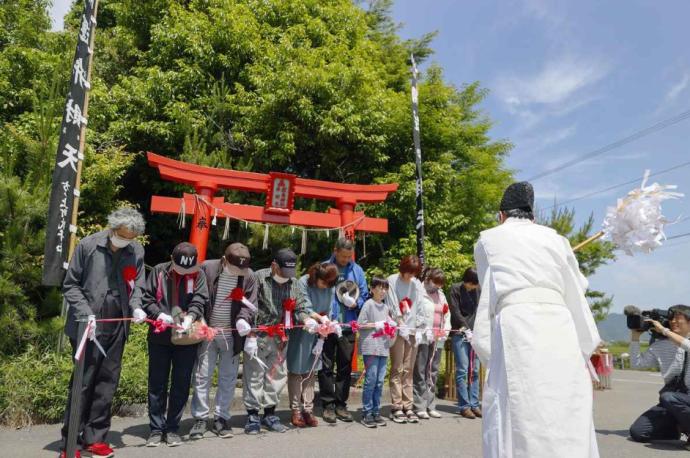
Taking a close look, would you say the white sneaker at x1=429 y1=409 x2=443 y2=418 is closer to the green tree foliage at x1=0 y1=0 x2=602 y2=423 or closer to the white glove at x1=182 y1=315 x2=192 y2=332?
the white glove at x1=182 y1=315 x2=192 y2=332

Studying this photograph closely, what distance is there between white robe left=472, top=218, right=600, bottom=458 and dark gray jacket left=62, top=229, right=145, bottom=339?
333 centimetres

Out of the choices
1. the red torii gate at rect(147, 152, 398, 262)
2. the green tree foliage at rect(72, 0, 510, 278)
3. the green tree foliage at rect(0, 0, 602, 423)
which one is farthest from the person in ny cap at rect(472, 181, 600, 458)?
the green tree foliage at rect(72, 0, 510, 278)

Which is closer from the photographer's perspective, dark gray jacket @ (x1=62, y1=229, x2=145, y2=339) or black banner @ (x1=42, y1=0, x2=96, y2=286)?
dark gray jacket @ (x1=62, y1=229, x2=145, y2=339)

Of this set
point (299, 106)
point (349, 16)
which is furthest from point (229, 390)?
point (349, 16)

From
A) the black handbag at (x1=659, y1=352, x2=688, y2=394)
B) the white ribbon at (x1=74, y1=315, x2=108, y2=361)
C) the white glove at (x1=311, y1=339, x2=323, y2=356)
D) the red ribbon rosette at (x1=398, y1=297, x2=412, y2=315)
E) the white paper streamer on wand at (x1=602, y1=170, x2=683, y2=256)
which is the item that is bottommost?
the black handbag at (x1=659, y1=352, x2=688, y2=394)

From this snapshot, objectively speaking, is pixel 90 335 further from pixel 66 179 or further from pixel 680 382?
pixel 680 382

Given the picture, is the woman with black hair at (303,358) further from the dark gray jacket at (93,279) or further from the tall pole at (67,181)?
the tall pole at (67,181)

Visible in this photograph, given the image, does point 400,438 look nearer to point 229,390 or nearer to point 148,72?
point 229,390

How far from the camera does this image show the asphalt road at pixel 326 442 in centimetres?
500

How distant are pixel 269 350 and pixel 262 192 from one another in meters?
5.65

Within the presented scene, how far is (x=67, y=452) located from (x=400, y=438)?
334 centimetres

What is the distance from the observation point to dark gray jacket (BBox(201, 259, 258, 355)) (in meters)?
5.64

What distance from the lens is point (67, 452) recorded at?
157 inches

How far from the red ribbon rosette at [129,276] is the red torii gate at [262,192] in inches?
200
